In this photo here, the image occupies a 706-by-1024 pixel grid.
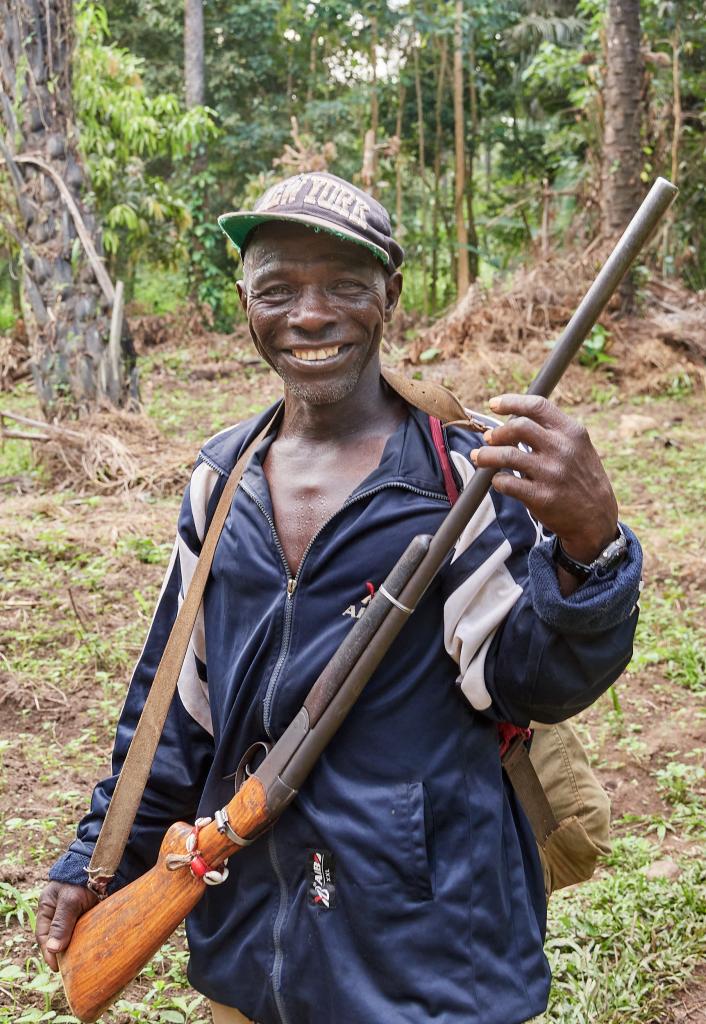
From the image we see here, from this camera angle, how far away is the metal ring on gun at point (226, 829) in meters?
1.62

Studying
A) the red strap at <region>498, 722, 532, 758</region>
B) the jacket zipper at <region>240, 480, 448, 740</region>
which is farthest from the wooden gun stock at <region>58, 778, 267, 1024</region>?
the red strap at <region>498, 722, 532, 758</region>

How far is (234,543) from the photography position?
1798mm

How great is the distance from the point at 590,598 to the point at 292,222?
81 centimetres

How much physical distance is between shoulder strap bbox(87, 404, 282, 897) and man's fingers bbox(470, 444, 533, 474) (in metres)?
0.60

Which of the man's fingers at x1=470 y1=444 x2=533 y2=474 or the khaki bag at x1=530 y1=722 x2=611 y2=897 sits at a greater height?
the man's fingers at x1=470 y1=444 x2=533 y2=474

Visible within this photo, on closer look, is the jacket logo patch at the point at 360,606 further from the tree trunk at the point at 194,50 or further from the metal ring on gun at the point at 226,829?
the tree trunk at the point at 194,50

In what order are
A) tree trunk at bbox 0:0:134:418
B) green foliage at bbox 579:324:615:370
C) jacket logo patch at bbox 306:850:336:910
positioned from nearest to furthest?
jacket logo patch at bbox 306:850:336:910, tree trunk at bbox 0:0:134:418, green foliage at bbox 579:324:615:370

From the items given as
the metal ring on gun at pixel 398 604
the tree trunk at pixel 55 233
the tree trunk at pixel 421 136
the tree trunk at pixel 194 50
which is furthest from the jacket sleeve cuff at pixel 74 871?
the tree trunk at pixel 194 50

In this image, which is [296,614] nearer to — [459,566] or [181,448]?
[459,566]

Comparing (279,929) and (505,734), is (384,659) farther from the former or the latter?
(279,929)

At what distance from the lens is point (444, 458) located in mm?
1683

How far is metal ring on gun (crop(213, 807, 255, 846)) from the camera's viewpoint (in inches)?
63.9

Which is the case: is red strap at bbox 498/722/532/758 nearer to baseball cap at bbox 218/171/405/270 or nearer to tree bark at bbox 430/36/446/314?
baseball cap at bbox 218/171/405/270

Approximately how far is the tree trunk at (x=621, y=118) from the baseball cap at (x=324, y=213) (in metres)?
7.87
